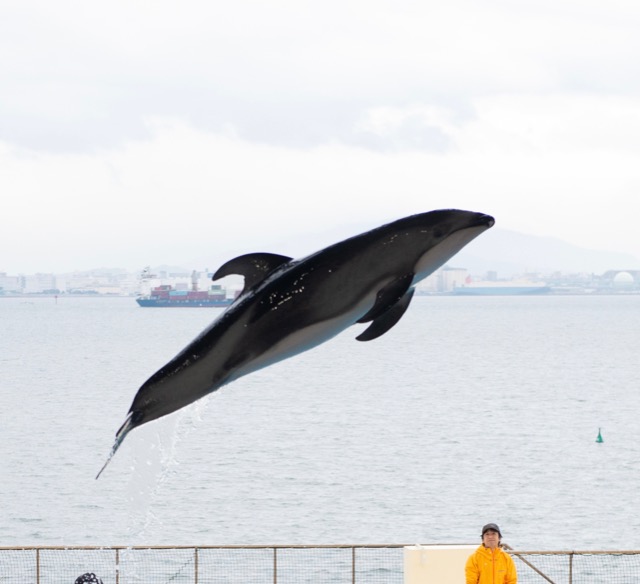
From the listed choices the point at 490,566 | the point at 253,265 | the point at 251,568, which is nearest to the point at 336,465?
the point at 251,568

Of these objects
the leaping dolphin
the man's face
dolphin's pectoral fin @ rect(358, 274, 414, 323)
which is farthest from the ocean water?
the man's face

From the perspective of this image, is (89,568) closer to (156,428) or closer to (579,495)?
(579,495)

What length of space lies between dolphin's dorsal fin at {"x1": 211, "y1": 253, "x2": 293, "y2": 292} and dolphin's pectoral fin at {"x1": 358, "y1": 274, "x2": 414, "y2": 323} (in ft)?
2.26

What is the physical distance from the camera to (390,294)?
23.4ft

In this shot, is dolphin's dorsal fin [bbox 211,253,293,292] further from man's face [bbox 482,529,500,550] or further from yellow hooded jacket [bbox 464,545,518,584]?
yellow hooded jacket [bbox 464,545,518,584]

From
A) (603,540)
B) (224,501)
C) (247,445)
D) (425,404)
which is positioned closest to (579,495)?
(603,540)

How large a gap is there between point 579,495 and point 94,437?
36.0m

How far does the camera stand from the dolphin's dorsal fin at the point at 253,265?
7.46m

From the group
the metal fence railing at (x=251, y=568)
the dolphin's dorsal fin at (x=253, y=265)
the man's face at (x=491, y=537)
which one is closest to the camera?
the dolphin's dorsal fin at (x=253, y=265)

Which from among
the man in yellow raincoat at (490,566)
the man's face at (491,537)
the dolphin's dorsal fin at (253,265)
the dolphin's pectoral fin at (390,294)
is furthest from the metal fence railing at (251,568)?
the dolphin's pectoral fin at (390,294)

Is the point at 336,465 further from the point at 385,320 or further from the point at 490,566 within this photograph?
the point at 385,320

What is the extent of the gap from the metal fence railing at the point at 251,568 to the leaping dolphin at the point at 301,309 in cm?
3804

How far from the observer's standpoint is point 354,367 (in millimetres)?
168750

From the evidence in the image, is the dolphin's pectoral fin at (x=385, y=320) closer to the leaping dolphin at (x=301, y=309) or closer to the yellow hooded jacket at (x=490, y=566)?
the leaping dolphin at (x=301, y=309)
